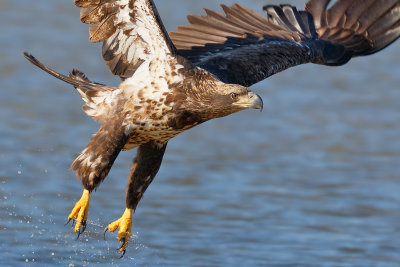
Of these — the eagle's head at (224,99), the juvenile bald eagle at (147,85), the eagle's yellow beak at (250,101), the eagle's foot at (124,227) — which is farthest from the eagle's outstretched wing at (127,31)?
the eagle's foot at (124,227)

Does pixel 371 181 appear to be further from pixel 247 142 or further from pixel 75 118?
pixel 75 118

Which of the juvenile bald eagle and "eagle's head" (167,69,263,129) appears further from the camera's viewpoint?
the juvenile bald eagle

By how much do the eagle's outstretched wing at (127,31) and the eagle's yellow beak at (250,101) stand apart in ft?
2.82

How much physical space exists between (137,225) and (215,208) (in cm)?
106

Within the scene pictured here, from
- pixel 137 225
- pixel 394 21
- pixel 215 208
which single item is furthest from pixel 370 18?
pixel 137 225

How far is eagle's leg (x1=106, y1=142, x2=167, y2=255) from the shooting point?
9.59 metres

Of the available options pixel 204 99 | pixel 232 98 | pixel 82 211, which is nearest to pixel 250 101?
pixel 232 98

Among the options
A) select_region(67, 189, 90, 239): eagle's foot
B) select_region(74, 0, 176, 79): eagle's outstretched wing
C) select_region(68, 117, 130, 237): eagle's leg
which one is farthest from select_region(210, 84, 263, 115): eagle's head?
select_region(67, 189, 90, 239): eagle's foot

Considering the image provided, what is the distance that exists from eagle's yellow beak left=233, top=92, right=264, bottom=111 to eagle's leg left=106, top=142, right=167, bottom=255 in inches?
47.8

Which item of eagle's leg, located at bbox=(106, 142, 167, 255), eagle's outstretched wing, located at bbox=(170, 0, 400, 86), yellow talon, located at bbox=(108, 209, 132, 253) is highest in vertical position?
eagle's outstretched wing, located at bbox=(170, 0, 400, 86)

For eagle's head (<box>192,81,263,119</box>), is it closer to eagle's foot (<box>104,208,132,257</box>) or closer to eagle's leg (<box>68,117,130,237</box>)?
eagle's leg (<box>68,117,130,237</box>)

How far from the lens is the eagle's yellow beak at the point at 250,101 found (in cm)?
844

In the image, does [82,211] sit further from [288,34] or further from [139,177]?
[288,34]

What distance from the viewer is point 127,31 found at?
918 centimetres
